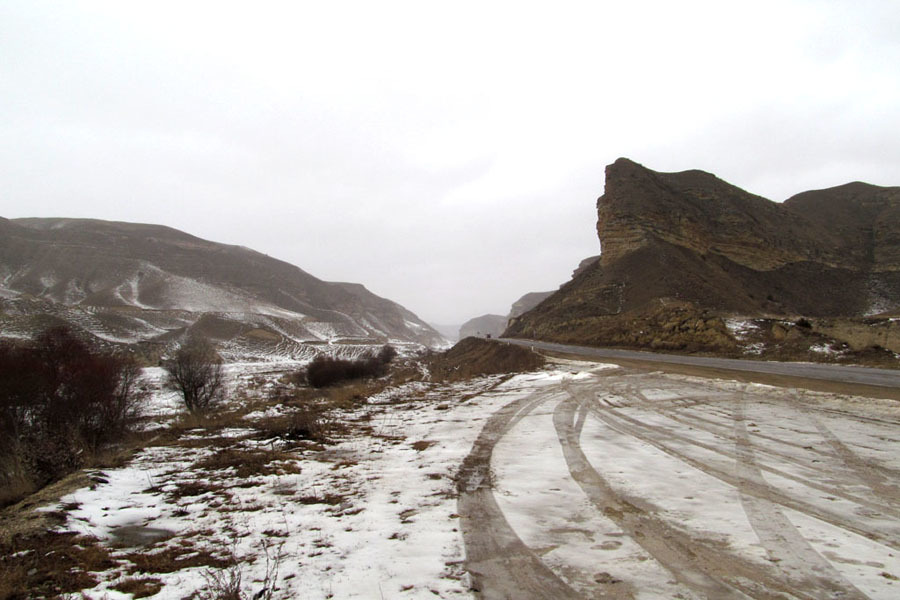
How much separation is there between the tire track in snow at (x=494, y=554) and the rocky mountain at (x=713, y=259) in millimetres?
32391

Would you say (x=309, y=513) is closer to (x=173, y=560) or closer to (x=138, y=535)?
(x=173, y=560)

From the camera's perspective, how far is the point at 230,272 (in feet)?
437

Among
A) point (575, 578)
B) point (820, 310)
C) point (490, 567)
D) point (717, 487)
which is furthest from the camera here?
point (820, 310)

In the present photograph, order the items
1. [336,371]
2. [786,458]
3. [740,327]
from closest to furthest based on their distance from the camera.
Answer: [786,458], [740,327], [336,371]

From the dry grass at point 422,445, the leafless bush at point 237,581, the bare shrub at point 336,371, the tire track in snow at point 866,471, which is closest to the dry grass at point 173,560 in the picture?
the leafless bush at point 237,581

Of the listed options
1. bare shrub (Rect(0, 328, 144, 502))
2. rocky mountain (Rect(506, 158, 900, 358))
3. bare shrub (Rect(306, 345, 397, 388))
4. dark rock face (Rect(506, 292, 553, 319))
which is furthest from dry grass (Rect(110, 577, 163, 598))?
dark rock face (Rect(506, 292, 553, 319))

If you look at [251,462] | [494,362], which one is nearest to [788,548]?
[251,462]

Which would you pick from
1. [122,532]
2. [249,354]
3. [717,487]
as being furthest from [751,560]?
[249,354]

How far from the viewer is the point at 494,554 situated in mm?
3879

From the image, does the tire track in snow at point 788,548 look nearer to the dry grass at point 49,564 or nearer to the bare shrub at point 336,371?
the dry grass at point 49,564

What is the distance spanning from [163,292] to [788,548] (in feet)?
392

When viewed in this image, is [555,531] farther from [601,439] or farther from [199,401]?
[199,401]

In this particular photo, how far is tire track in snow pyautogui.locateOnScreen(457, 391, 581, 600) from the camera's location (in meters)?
3.29

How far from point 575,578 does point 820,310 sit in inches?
2308
